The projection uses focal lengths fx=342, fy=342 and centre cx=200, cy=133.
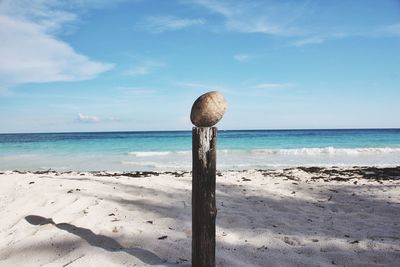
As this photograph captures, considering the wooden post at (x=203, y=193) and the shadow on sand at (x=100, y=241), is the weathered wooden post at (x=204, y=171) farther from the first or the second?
the shadow on sand at (x=100, y=241)

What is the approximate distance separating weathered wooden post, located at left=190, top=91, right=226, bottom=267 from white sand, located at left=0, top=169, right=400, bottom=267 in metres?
0.43

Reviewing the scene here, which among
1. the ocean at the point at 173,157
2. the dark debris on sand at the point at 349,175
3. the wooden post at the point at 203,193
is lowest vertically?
the ocean at the point at 173,157

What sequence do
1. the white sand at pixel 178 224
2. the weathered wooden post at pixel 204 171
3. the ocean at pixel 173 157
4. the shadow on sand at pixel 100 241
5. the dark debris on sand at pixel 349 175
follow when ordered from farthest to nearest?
the ocean at pixel 173 157
the dark debris on sand at pixel 349 175
the white sand at pixel 178 224
the shadow on sand at pixel 100 241
the weathered wooden post at pixel 204 171

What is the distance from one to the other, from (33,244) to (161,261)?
159 centimetres

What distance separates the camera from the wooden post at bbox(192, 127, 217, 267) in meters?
3.08

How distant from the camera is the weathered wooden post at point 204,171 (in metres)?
3.03

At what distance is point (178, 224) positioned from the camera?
482 centimetres

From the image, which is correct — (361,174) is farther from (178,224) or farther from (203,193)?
(203,193)

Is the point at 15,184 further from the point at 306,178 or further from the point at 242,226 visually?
the point at 306,178

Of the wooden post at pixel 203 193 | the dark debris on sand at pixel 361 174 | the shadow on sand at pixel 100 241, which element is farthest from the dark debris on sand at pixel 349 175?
the wooden post at pixel 203 193

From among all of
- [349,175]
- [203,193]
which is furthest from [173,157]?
[203,193]

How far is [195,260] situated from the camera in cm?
317

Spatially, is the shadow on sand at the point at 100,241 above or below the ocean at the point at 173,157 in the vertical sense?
above

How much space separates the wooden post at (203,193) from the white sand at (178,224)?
40 cm
